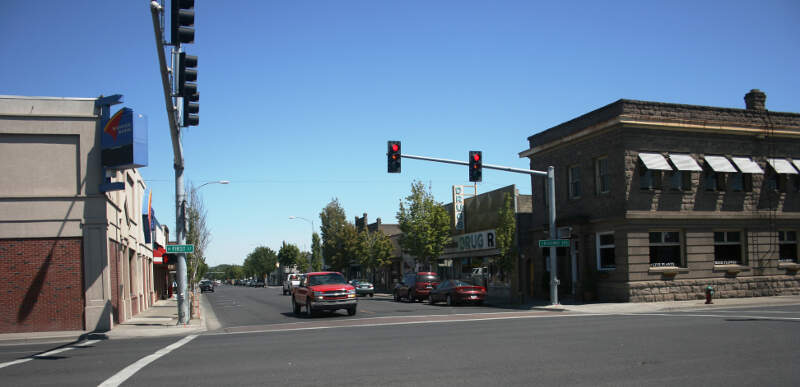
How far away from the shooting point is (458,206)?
44.3 metres

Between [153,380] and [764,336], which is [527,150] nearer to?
[764,336]

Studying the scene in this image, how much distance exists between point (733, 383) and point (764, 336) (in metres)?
5.69

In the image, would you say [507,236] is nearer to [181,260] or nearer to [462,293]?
[462,293]

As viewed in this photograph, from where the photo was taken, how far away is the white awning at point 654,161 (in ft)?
88.6

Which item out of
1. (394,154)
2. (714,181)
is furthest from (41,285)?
(714,181)

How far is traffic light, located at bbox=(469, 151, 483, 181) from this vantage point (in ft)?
76.3

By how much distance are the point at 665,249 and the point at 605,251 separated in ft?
8.26

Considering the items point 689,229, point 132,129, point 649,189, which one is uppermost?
point 132,129

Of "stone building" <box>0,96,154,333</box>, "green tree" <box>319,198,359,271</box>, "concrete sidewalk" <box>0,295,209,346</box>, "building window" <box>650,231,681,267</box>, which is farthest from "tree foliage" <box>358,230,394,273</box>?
"stone building" <box>0,96,154,333</box>

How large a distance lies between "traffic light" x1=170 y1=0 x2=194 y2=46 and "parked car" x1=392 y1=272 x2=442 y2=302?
25.3m

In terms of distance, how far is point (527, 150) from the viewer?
1340 inches

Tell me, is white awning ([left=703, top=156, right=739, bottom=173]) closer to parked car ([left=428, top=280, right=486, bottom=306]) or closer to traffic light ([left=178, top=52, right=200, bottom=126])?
parked car ([left=428, top=280, right=486, bottom=306])

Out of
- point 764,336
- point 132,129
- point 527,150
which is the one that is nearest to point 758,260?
point 527,150

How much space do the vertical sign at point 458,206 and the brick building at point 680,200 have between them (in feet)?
44.2
